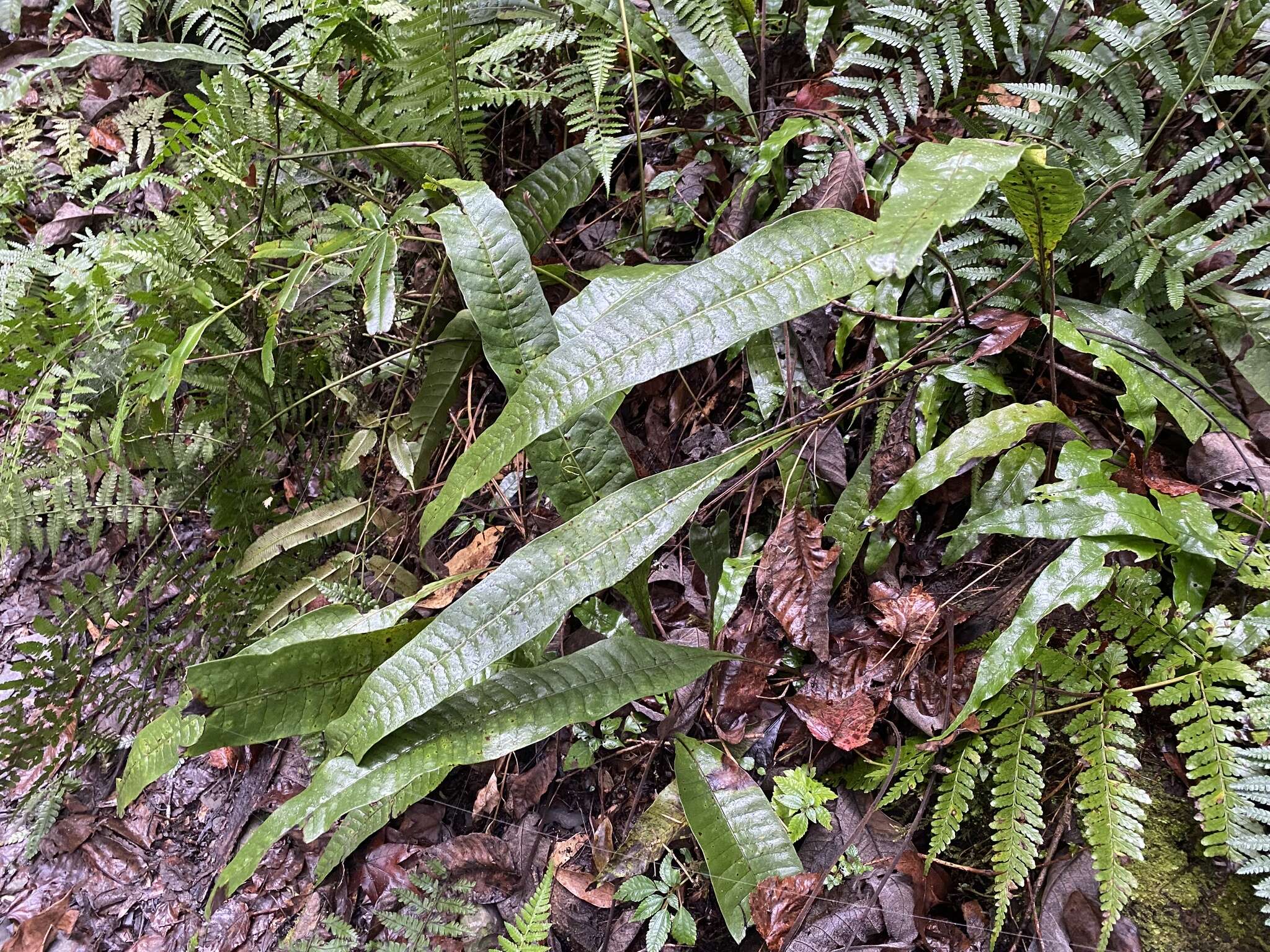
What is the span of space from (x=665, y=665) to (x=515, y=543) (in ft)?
2.28

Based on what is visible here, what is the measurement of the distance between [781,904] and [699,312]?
86cm

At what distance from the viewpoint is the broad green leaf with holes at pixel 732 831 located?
1.07 m

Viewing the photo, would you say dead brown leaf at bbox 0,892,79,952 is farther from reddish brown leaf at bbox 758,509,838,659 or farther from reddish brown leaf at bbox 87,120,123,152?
reddish brown leaf at bbox 87,120,123,152

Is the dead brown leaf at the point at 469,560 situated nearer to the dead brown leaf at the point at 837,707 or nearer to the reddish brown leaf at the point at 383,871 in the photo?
the reddish brown leaf at the point at 383,871

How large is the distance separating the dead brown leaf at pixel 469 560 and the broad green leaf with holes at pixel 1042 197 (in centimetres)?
123

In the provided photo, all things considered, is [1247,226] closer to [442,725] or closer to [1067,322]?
[1067,322]

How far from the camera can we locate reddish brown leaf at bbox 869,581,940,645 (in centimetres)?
115

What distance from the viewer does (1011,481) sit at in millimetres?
1118

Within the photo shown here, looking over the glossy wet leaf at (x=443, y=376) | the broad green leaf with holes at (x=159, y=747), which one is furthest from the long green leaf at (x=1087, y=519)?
the broad green leaf with holes at (x=159, y=747)

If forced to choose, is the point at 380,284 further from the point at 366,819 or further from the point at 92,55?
the point at 366,819

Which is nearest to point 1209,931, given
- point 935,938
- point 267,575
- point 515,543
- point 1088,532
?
point 935,938

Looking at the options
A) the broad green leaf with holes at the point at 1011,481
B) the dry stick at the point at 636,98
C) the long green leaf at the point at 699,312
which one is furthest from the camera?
the dry stick at the point at 636,98

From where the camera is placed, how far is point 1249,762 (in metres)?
0.87

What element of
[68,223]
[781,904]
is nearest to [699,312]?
[781,904]
